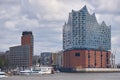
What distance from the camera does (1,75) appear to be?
16112cm

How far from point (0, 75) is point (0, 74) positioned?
1.29 metres

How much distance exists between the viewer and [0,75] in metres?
160

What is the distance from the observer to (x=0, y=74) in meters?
161

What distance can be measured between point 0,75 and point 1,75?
115 cm

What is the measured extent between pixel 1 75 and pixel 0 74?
0.51 metres
